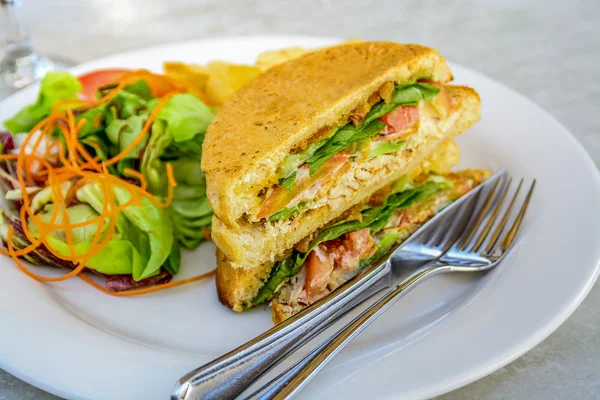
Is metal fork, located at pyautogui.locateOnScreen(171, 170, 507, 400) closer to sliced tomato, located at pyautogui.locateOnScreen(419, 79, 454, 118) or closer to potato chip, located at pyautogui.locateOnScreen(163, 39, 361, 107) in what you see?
sliced tomato, located at pyautogui.locateOnScreen(419, 79, 454, 118)

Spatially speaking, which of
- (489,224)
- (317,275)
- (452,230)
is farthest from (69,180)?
(489,224)

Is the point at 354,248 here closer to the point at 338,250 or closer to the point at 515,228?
the point at 338,250

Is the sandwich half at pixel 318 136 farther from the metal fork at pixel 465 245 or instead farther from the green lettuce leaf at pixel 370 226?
the metal fork at pixel 465 245

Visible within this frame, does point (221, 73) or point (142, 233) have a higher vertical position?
point (221, 73)

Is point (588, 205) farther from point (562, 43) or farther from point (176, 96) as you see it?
point (562, 43)

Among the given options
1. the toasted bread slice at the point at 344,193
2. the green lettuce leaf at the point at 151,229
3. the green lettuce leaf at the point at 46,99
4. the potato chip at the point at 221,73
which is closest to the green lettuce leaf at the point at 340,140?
the toasted bread slice at the point at 344,193

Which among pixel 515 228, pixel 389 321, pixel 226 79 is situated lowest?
pixel 389 321
